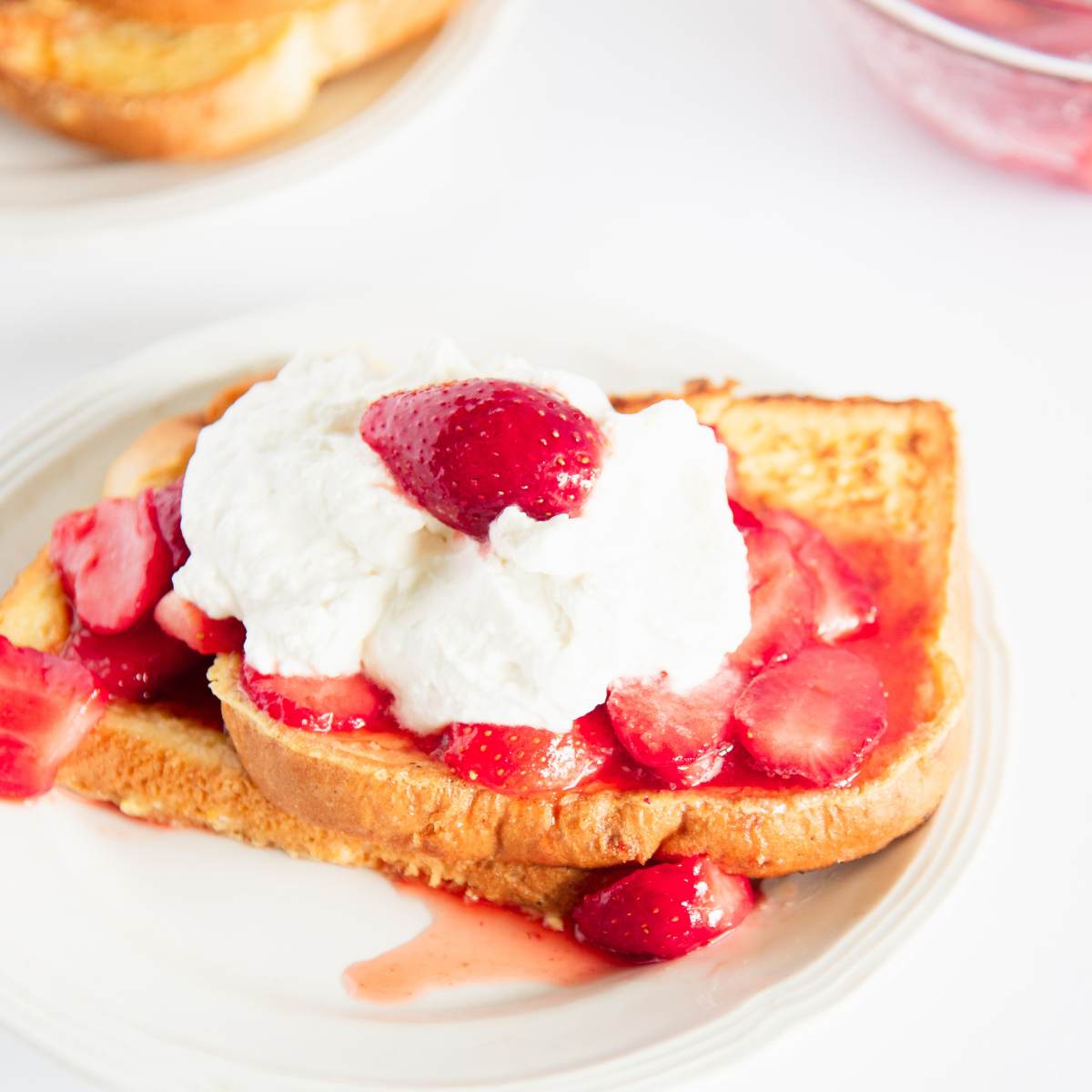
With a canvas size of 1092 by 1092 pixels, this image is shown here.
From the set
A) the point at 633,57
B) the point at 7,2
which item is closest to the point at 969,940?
the point at 633,57

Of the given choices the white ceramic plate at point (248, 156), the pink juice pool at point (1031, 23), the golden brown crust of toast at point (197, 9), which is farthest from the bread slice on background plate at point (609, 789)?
the golden brown crust of toast at point (197, 9)

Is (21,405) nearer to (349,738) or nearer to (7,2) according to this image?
(7,2)

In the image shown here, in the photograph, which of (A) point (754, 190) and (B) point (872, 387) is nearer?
(B) point (872, 387)

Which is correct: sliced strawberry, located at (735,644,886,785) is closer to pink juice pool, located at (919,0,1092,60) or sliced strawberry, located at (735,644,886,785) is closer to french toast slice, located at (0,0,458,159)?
pink juice pool, located at (919,0,1092,60)

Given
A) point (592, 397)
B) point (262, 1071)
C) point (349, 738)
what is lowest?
point (262, 1071)

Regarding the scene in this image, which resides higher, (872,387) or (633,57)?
(633,57)

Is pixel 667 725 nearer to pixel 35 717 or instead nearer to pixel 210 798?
pixel 210 798

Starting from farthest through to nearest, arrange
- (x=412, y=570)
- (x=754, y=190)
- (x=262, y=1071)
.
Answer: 1. (x=754, y=190)
2. (x=412, y=570)
3. (x=262, y=1071)
